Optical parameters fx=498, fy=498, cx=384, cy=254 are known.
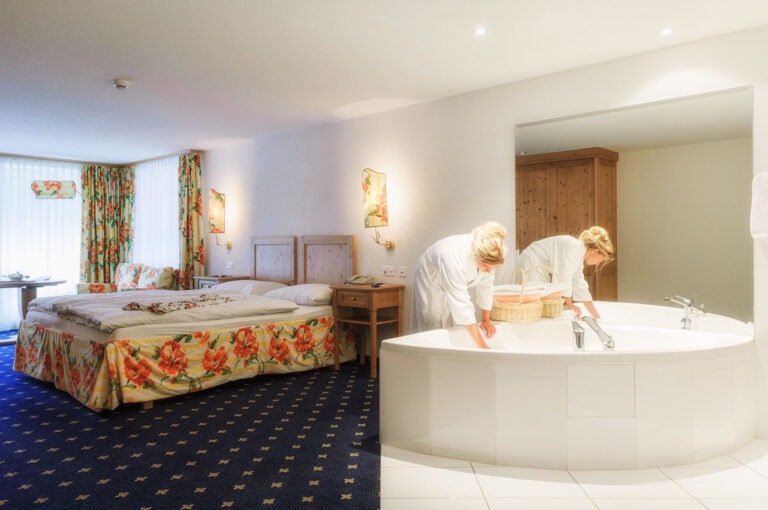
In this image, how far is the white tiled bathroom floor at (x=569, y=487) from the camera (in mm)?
2006

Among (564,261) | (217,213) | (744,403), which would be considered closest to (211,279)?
(217,213)

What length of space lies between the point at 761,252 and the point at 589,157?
114 cm

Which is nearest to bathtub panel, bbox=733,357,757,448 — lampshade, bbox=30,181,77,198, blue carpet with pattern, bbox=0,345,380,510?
blue carpet with pattern, bbox=0,345,380,510

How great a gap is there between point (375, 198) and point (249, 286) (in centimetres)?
168

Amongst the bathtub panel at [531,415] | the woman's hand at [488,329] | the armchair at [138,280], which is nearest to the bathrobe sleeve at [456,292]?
the woman's hand at [488,329]

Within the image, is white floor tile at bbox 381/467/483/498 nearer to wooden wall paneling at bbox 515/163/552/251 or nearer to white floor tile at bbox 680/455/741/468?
white floor tile at bbox 680/455/741/468

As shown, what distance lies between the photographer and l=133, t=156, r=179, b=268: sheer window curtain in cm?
683

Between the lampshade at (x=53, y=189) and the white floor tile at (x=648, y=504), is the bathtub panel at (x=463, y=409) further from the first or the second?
the lampshade at (x=53, y=189)

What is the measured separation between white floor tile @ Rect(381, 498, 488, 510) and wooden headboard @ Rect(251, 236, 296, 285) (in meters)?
3.61

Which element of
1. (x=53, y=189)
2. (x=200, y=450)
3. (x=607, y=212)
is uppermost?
(x=53, y=189)

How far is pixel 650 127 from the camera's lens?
3.19m

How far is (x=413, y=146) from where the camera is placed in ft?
14.5

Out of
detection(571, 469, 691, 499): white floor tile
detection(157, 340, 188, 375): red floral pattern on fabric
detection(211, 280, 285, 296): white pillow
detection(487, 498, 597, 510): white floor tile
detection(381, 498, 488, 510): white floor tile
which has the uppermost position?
detection(211, 280, 285, 296): white pillow

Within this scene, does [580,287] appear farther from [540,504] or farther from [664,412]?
[540,504]
